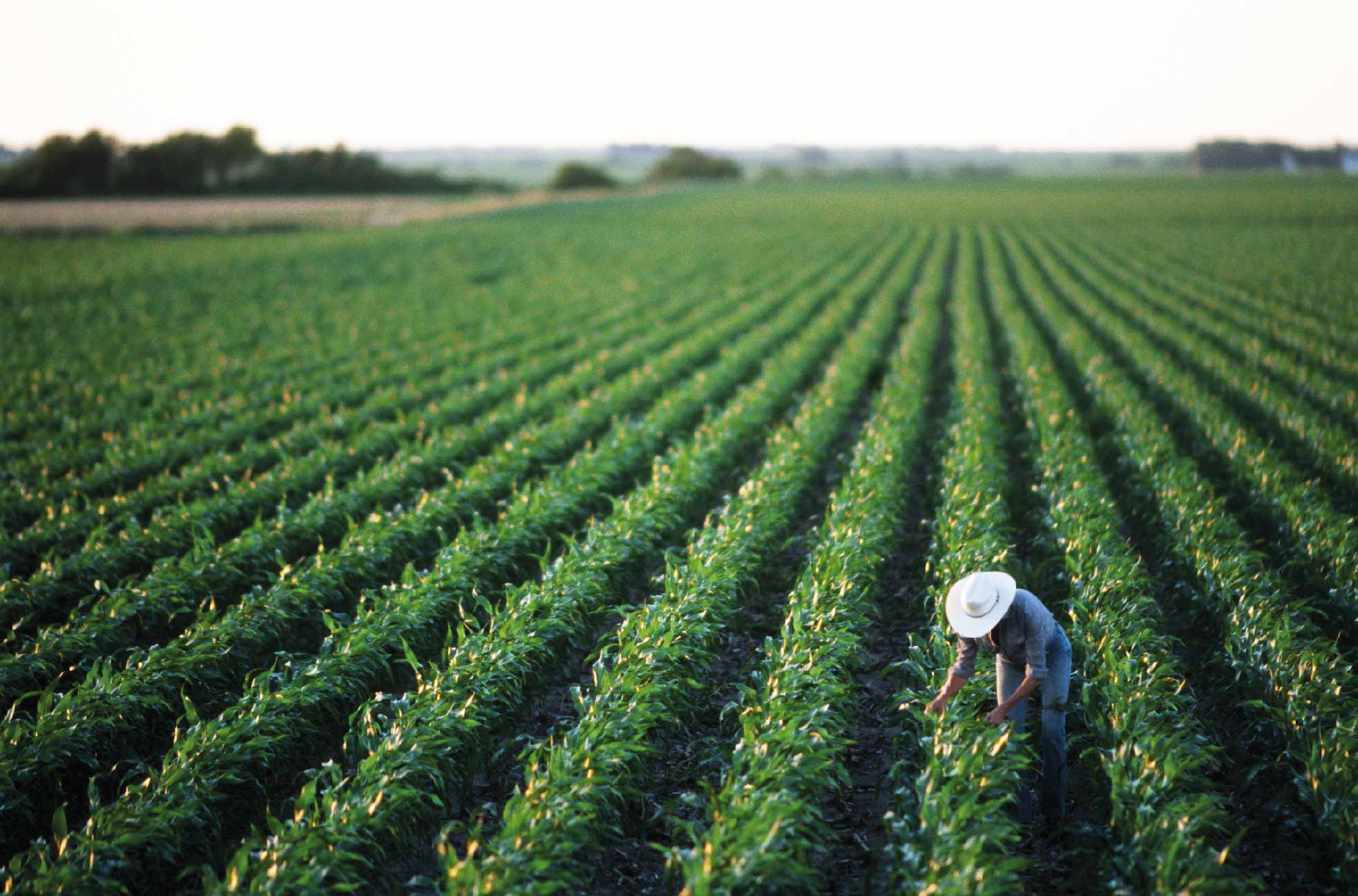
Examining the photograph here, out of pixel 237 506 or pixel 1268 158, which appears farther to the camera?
pixel 1268 158

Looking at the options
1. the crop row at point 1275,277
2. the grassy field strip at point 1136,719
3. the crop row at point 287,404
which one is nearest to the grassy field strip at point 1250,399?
the crop row at point 1275,277

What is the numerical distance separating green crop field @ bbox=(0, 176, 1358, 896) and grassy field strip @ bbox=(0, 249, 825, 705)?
5cm

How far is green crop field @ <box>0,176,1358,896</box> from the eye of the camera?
200 inches

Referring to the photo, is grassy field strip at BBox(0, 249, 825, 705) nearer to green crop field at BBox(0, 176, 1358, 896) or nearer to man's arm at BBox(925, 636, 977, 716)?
green crop field at BBox(0, 176, 1358, 896)

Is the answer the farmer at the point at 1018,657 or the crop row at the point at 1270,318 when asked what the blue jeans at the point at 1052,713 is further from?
the crop row at the point at 1270,318

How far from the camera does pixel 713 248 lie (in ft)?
141

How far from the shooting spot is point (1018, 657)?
18.2ft

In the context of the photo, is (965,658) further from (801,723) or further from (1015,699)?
(801,723)

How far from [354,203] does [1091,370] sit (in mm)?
63541

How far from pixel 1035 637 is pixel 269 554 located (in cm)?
740

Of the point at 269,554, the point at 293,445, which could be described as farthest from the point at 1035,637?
the point at 293,445

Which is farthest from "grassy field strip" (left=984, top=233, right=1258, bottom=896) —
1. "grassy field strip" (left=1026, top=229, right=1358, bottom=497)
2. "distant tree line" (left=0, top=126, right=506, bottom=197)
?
"distant tree line" (left=0, top=126, right=506, bottom=197)

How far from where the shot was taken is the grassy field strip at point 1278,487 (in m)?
8.20

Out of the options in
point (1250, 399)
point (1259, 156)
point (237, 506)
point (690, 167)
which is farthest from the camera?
point (690, 167)
